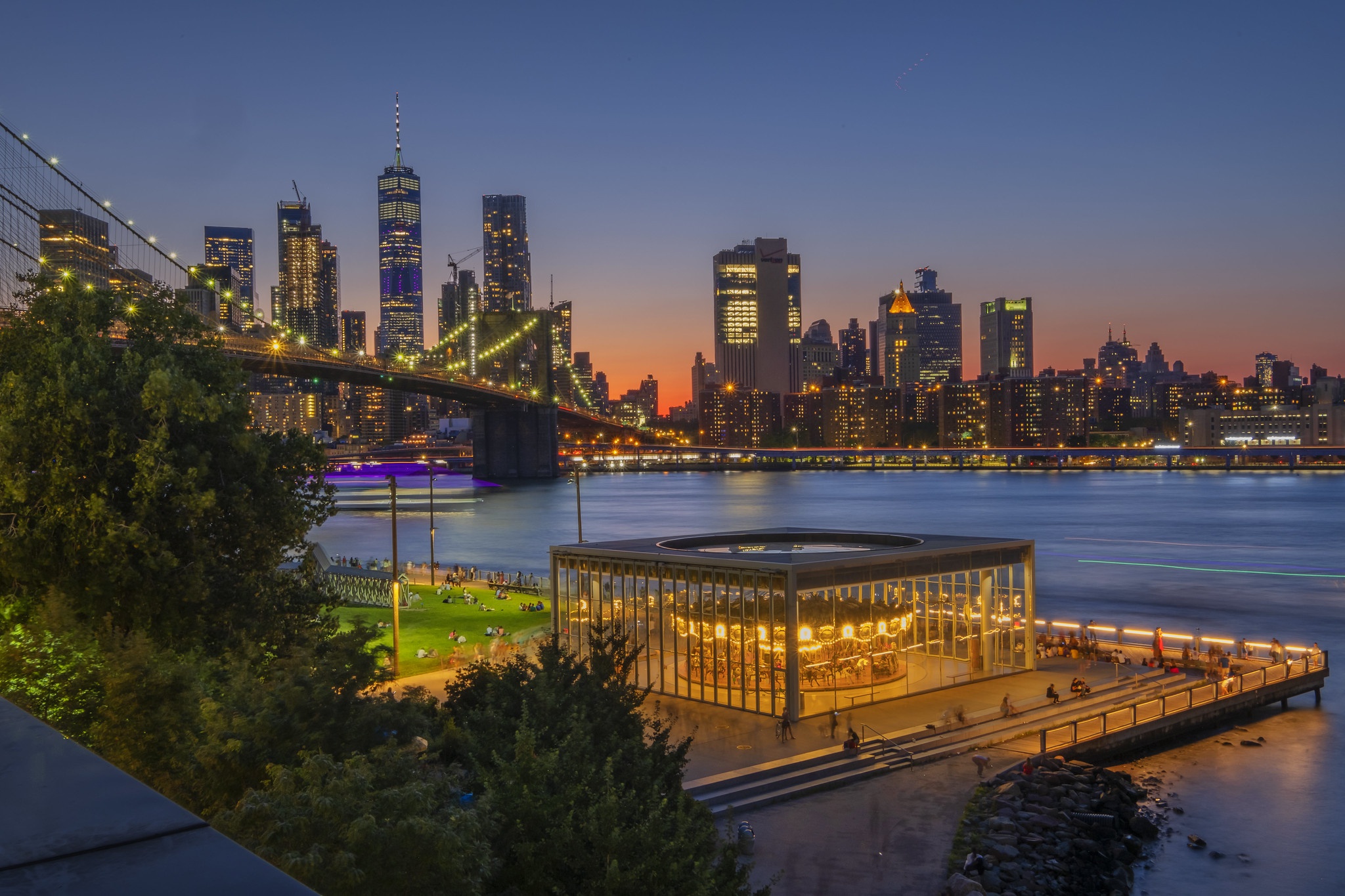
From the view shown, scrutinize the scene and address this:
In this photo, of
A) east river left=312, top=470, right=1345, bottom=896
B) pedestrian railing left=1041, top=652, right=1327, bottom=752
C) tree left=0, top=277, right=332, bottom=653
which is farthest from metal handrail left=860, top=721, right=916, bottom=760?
tree left=0, top=277, right=332, bottom=653

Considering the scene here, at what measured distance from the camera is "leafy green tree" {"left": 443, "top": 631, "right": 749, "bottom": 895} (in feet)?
24.4

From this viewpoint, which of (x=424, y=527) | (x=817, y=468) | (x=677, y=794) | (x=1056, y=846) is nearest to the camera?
(x=677, y=794)

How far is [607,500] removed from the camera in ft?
344

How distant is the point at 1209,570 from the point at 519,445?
87982 millimetres

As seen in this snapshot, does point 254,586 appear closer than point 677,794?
No

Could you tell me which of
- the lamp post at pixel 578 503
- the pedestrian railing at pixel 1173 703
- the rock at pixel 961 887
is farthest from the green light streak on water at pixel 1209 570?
the rock at pixel 961 887

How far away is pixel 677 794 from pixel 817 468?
182490 mm

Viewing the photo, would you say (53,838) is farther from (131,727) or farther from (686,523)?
(686,523)

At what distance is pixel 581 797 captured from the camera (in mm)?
8344

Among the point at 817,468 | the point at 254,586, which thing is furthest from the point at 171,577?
the point at 817,468

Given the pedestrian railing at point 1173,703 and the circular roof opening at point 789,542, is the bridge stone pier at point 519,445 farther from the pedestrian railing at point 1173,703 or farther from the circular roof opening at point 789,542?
the pedestrian railing at point 1173,703

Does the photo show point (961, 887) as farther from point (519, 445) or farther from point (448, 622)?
point (519, 445)

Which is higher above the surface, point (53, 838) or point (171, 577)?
point (53, 838)

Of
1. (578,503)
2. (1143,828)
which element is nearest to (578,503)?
(578,503)
